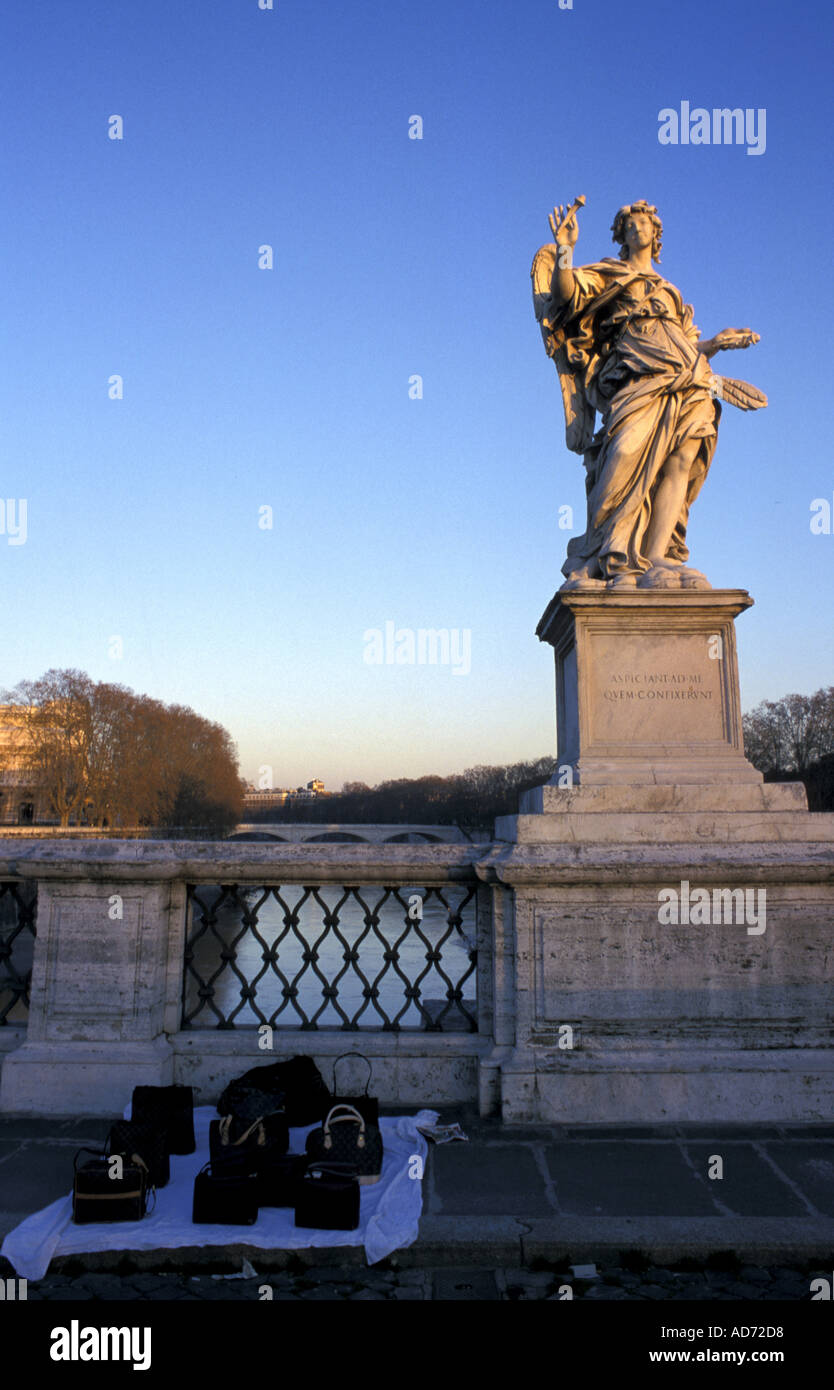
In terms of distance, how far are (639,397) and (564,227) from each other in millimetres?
1120

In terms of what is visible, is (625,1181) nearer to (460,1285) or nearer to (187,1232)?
(460,1285)

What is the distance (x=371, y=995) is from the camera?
459 centimetres

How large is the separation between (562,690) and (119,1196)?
3.54m

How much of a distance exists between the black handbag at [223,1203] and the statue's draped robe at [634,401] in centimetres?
357

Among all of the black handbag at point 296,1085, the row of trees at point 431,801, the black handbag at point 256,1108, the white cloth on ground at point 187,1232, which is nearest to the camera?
the white cloth on ground at point 187,1232

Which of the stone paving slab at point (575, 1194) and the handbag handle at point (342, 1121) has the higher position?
the handbag handle at point (342, 1121)

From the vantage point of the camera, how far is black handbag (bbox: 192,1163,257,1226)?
3047mm

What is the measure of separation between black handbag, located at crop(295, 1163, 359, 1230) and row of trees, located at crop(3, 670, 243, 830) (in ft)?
178

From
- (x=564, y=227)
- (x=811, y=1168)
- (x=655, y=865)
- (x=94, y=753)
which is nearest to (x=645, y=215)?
(x=564, y=227)

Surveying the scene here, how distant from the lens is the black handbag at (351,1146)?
11.1 ft

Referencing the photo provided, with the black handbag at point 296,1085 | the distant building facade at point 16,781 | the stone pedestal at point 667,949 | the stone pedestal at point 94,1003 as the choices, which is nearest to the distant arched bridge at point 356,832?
the distant building facade at point 16,781

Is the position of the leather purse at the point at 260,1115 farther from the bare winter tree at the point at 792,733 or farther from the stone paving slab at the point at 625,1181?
the bare winter tree at the point at 792,733
